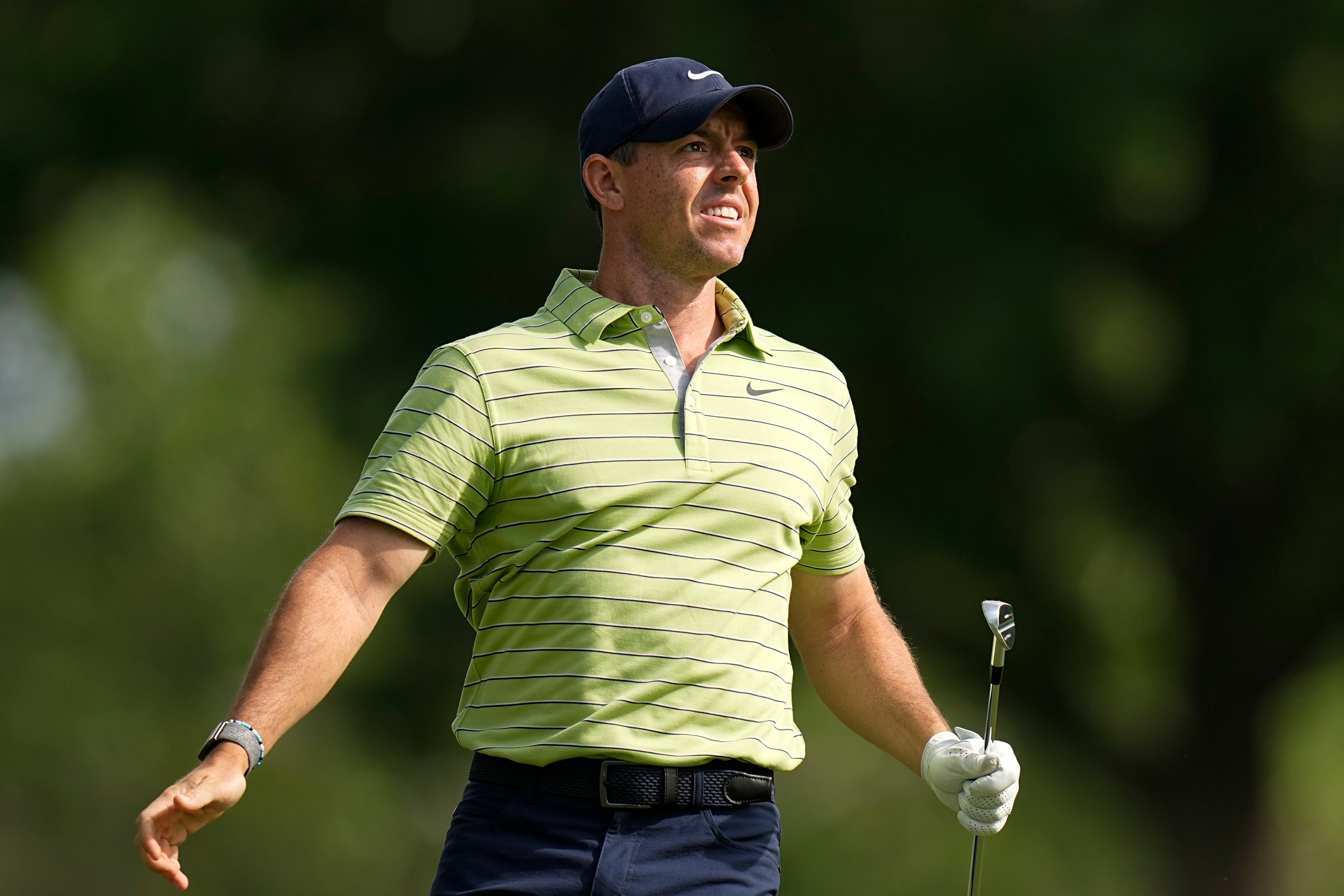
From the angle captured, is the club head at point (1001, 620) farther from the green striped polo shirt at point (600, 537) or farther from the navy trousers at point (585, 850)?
the navy trousers at point (585, 850)

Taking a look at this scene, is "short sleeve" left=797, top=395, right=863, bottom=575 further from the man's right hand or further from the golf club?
the man's right hand

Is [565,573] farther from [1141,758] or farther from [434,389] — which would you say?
[1141,758]

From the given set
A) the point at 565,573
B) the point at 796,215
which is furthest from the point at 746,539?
the point at 796,215

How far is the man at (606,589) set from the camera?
294 centimetres

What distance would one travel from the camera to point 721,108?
136 inches

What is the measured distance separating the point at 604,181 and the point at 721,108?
29 centimetres

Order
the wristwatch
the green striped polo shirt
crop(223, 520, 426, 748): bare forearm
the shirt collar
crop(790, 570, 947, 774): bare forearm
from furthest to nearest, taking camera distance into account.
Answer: crop(790, 570, 947, 774): bare forearm < the shirt collar < the green striped polo shirt < crop(223, 520, 426, 748): bare forearm < the wristwatch

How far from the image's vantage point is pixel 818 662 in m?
3.62

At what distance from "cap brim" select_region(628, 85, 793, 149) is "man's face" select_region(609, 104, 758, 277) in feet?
0.08

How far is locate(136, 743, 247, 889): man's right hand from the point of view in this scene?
2586mm

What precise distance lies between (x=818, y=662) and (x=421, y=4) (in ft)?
23.5

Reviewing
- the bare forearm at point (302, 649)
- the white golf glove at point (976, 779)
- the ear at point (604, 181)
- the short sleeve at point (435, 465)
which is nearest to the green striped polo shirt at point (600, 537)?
the short sleeve at point (435, 465)

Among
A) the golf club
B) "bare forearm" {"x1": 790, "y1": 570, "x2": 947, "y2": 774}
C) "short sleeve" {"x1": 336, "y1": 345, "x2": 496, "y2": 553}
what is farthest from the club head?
"short sleeve" {"x1": 336, "y1": 345, "x2": 496, "y2": 553}

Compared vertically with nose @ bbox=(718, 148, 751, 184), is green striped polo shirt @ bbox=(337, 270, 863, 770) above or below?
below
